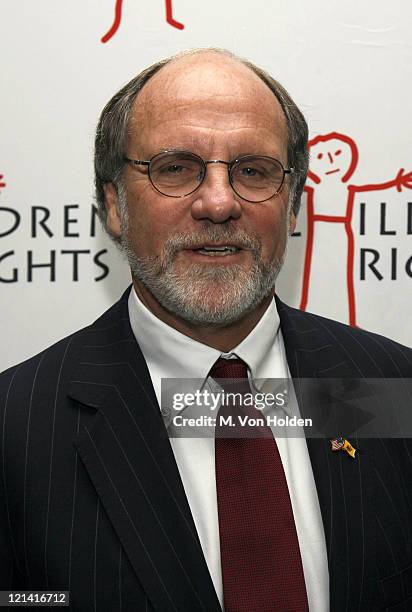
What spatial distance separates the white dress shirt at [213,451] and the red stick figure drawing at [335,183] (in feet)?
1.05

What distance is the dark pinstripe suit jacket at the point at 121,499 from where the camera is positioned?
957mm

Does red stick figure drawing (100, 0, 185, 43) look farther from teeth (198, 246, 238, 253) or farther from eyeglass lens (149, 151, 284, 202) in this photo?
teeth (198, 246, 238, 253)

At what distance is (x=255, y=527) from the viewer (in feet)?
3.26

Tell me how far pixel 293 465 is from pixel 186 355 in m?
0.23

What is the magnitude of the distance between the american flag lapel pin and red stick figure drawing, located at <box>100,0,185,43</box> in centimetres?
84

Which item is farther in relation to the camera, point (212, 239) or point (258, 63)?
point (258, 63)

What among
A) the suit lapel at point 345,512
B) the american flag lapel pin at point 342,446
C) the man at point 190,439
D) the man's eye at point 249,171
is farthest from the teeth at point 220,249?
the american flag lapel pin at point 342,446

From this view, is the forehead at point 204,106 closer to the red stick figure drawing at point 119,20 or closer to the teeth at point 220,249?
the teeth at point 220,249

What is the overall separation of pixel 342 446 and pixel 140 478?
0.31 m

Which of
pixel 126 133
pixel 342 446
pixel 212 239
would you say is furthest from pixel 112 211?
pixel 342 446

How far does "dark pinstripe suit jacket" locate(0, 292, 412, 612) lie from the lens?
3.14ft

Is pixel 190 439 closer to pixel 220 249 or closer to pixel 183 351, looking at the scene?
pixel 183 351

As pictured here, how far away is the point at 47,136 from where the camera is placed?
1405 mm

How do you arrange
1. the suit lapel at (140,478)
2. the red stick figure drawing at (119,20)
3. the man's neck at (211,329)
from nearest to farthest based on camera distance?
the suit lapel at (140,478)
the man's neck at (211,329)
the red stick figure drawing at (119,20)
